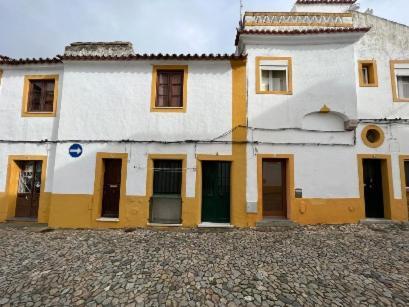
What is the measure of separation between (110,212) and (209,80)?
240 inches

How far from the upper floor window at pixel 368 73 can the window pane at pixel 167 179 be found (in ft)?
25.5

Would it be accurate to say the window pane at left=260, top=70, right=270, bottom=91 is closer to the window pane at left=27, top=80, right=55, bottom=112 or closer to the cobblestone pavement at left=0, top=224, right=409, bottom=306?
the cobblestone pavement at left=0, top=224, right=409, bottom=306

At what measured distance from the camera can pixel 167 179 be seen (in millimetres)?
8445

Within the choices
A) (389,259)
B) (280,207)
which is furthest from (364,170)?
(389,259)

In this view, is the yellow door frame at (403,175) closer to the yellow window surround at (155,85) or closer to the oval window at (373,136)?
the oval window at (373,136)

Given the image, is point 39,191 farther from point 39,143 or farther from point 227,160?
point 227,160

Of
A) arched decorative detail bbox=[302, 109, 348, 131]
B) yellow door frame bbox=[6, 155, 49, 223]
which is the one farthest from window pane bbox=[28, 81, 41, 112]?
arched decorative detail bbox=[302, 109, 348, 131]

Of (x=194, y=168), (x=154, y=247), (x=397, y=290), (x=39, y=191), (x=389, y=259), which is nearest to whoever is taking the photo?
(x=397, y=290)

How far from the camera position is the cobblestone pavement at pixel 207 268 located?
154 inches

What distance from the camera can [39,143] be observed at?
8.77 meters

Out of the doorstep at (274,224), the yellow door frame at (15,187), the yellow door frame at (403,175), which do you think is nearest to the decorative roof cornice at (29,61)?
the yellow door frame at (15,187)

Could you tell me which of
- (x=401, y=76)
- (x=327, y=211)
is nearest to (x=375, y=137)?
(x=401, y=76)

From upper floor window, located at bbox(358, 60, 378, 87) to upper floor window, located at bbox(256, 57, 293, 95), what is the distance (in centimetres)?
296

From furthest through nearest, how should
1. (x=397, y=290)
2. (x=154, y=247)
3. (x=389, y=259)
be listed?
(x=154, y=247) → (x=389, y=259) → (x=397, y=290)
